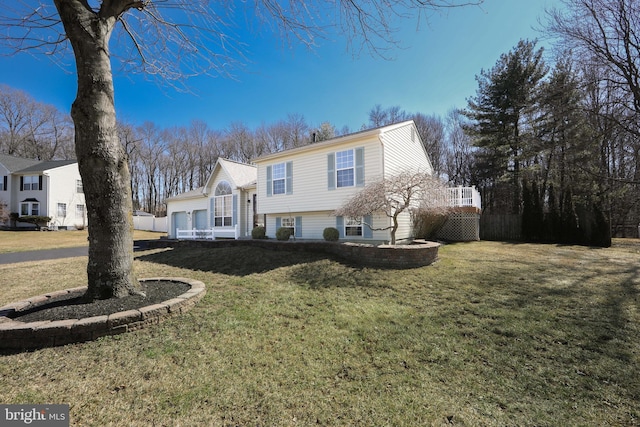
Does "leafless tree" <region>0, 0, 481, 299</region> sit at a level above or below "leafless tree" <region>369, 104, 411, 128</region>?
below

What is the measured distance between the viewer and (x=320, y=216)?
12.3 m

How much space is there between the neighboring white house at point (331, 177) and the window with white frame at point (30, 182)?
26.9 m

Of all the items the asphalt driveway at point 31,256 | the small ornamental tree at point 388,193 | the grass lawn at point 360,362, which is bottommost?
the grass lawn at point 360,362

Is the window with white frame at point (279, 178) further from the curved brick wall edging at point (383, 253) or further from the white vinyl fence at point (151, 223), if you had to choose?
the white vinyl fence at point (151, 223)

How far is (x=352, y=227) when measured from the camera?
37.1ft

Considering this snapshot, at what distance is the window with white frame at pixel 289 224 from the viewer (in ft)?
42.5

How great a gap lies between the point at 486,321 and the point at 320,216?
28.3 feet

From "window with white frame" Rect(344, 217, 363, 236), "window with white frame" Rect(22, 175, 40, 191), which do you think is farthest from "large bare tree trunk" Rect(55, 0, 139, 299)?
"window with white frame" Rect(22, 175, 40, 191)

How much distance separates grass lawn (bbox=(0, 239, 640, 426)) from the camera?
2.29 meters

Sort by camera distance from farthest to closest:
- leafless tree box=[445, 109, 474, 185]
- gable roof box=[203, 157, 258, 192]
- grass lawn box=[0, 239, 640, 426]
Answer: leafless tree box=[445, 109, 474, 185], gable roof box=[203, 157, 258, 192], grass lawn box=[0, 239, 640, 426]

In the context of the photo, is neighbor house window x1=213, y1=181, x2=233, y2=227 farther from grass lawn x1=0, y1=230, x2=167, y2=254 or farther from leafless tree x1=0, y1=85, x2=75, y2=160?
leafless tree x1=0, y1=85, x2=75, y2=160

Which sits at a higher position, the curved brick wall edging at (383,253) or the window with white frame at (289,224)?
the window with white frame at (289,224)

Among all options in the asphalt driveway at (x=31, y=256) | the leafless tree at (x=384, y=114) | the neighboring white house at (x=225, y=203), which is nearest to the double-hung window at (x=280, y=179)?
the neighboring white house at (x=225, y=203)

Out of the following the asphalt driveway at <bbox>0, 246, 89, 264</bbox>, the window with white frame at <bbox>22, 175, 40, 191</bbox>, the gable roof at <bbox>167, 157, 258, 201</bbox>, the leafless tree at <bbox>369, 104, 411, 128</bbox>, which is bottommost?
the asphalt driveway at <bbox>0, 246, 89, 264</bbox>
